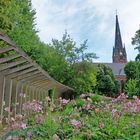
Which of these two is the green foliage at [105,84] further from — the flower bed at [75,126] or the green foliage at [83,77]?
the flower bed at [75,126]

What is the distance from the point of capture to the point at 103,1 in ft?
64.0

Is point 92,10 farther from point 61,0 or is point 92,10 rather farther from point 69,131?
point 69,131

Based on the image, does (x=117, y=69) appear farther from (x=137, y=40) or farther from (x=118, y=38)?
(x=137, y=40)

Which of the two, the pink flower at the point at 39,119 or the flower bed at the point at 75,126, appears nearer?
the flower bed at the point at 75,126

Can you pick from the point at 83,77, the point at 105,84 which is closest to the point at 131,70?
the point at 105,84

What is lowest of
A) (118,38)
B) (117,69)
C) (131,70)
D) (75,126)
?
(75,126)

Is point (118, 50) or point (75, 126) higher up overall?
point (118, 50)

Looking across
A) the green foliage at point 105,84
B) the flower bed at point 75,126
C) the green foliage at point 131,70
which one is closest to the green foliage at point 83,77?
the green foliage at point 105,84

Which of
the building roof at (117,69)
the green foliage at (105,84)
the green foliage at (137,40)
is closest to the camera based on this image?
the green foliage at (137,40)

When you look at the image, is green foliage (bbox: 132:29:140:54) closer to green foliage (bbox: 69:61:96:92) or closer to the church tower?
green foliage (bbox: 69:61:96:92)

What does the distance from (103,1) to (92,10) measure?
477 cm

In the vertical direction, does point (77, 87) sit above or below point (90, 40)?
below

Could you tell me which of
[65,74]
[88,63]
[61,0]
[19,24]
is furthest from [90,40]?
[61,0]

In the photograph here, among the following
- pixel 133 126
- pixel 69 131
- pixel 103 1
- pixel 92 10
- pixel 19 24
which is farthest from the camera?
pixel 19 24
